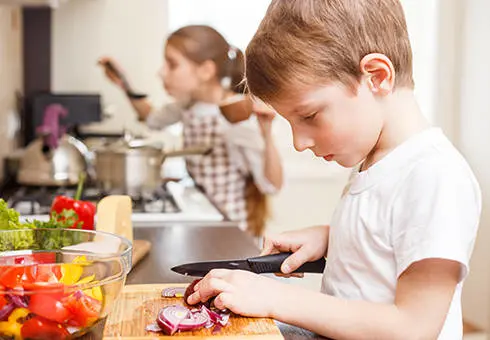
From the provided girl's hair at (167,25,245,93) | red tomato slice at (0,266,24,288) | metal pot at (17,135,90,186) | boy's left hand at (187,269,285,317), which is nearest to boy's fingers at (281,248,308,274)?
boy's left hand at (187,269,285,317)

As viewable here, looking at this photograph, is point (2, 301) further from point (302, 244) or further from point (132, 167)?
point (132, 167)

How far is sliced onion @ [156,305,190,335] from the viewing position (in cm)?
87

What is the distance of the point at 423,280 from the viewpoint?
34.8 inches

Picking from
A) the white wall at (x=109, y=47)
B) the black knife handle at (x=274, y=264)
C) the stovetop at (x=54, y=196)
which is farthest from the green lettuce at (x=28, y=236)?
the white wall at (x=109, y=47)

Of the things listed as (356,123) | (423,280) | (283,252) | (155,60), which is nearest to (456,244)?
(423,280)

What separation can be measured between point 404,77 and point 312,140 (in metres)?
0.14

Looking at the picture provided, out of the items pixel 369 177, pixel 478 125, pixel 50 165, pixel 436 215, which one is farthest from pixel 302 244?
pixel 478 125

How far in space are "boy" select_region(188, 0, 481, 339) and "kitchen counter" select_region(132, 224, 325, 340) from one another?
36cm

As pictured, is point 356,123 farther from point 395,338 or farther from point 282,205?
point 282,205

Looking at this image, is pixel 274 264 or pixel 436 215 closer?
pixel 436 215

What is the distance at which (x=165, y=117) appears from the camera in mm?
2953

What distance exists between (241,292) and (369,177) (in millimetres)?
216

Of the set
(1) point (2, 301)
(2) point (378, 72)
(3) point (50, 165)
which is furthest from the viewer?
(3) point (50, 165)

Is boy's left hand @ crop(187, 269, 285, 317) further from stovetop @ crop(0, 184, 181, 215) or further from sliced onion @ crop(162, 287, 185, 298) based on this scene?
stovetop @ crop(0, 184, 181, 215)
